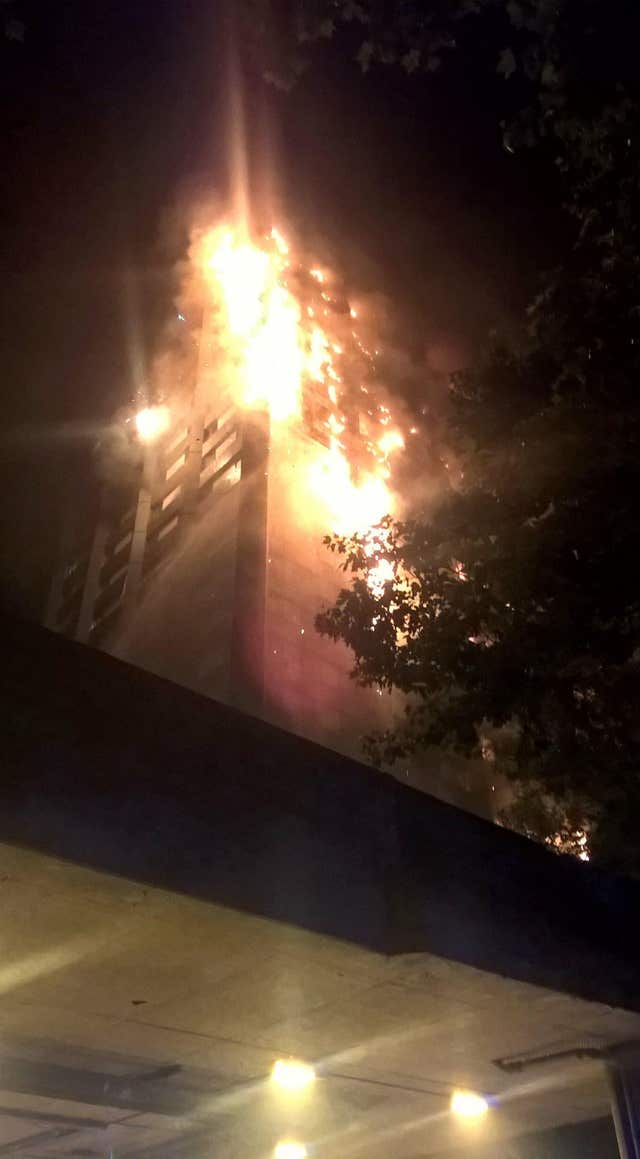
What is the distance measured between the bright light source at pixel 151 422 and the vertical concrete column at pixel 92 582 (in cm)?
361

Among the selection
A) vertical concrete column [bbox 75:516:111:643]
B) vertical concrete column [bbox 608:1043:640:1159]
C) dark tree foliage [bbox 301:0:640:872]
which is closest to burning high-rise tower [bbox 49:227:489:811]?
vertical concrete column [bbox 75:516:111:643]

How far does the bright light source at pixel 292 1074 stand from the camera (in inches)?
→ 318

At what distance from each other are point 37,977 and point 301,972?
1.78 metres

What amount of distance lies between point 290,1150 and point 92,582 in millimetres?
18546

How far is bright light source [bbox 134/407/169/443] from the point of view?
24031 mm

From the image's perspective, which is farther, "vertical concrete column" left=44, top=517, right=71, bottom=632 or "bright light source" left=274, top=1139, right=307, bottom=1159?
"vertical concrete column" left=44, top=517, right=71, bottom=632

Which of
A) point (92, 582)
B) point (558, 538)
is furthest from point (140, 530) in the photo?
point (558, 538)

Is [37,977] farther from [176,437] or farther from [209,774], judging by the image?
[176,437]

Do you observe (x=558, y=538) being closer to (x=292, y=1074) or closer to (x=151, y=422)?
(x=292, y=1074)

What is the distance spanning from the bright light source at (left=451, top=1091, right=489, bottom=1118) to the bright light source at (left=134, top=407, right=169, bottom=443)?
18.0 meters

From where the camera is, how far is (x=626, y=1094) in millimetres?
8203

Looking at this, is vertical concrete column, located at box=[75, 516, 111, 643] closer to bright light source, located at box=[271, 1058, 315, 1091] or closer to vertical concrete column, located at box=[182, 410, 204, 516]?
vertical concrete column, located at box=[182, 410, 204, 516]

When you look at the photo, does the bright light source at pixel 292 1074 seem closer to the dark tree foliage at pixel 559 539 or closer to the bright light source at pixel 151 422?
the dark tree foliage at pixel 559 539

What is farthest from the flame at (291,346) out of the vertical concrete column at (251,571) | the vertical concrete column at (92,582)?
the vertical concrete column at (92,582)
